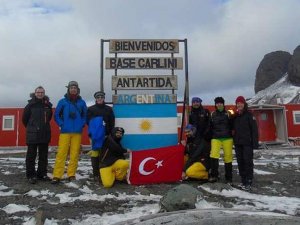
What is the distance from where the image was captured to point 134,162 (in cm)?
861

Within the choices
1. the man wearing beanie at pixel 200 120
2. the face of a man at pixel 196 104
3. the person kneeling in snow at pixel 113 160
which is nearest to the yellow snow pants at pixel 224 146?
the man wearing beanie at pixel 200 120

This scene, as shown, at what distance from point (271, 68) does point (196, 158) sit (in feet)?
394

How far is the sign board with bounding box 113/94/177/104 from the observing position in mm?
10469

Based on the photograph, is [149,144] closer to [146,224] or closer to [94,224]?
[94,224]

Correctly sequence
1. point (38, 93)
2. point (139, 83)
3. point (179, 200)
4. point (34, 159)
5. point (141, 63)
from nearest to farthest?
1. point (179, 200)
2. point (34, 159)
3. point (38, 93)
4. point (139, 83)
5. point (141, 63)

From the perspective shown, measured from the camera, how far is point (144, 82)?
10.7 metres

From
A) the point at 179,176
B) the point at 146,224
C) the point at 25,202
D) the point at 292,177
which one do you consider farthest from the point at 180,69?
the point at 146,224

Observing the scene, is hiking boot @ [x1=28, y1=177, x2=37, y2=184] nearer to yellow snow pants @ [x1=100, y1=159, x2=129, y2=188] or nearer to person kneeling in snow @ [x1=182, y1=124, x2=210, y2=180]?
yellow snow pants @ [x1=100, y1=159, x2=129, y2=188]

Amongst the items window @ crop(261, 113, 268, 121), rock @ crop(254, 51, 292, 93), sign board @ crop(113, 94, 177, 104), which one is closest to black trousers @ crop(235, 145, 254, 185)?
sign board @ crop(113, 94, 177, 104)

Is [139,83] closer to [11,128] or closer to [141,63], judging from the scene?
[141,63]

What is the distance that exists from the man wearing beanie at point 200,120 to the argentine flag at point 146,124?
5.05 feet

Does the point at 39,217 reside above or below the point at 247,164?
below

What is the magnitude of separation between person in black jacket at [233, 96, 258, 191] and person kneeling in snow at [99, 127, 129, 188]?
2.39 meters

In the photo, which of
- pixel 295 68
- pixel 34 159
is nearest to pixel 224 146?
pixel 34 159
